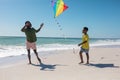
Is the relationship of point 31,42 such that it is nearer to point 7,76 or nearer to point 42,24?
point 42,24

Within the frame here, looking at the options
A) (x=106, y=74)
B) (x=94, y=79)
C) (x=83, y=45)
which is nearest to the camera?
(x=94, y=79)

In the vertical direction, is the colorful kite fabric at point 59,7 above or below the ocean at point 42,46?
above

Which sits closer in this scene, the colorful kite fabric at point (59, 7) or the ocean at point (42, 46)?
the colorful kite fabric at point (59, 7)

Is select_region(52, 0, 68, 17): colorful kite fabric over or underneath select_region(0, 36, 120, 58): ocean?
over

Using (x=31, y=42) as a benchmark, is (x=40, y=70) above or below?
below

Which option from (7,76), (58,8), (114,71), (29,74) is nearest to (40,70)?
(29,74)

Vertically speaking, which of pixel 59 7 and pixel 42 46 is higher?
pixel 59 7

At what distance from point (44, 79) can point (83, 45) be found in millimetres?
3110

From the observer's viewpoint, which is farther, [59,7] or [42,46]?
[42,46]

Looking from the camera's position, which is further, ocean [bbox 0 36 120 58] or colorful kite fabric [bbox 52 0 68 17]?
ocean [bbox 0 36 120 58]

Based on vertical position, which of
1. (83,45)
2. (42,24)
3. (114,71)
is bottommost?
(114,71)

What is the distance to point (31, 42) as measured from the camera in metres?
9.62

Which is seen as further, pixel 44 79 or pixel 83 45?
pixel 83 45

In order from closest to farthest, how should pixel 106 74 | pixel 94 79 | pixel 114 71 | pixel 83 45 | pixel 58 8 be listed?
pixel 94 79, pixel 106 74, pixel 114 71, pixel 83 45, pixel 58 8
